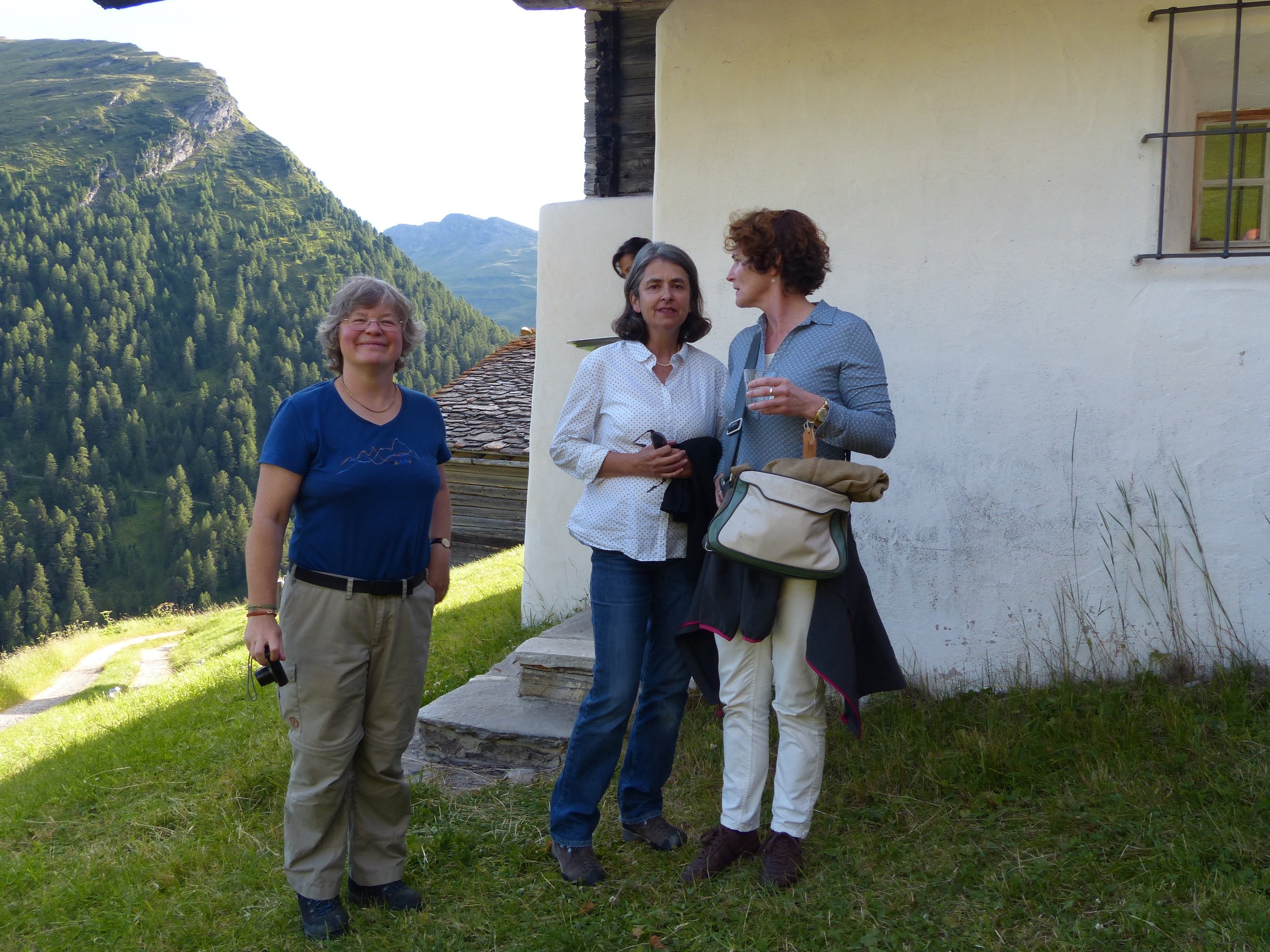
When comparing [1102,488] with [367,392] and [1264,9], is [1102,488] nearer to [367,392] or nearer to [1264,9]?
[1264,9]

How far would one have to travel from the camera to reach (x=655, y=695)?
2871 millimetres

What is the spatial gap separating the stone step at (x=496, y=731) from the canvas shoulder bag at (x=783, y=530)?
179cm

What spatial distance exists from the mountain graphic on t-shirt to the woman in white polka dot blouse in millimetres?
413

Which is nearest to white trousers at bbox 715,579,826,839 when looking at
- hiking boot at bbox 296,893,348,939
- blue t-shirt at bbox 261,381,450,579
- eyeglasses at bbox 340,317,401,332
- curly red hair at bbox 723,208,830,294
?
curly red hair at bbox 723,208,830,294

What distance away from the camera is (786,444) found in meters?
2.59

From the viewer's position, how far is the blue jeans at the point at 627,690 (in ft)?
8.86

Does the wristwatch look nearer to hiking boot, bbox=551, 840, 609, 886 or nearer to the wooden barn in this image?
hiking boot, bbox=551, 840, 609, 886

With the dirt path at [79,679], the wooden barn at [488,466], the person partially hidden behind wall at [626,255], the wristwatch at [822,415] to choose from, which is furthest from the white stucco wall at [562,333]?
the dirt path at [79,679]

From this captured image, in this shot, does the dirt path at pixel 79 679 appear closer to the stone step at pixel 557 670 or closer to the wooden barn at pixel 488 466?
the wooden barn at pixel 488 466

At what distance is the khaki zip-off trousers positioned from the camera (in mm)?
2555

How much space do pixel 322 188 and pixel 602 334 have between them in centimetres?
13229

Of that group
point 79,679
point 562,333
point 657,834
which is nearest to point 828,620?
point 657,834

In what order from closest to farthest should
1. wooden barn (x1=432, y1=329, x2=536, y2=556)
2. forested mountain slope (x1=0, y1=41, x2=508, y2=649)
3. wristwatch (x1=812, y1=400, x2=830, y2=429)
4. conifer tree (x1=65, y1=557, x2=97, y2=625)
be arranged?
wristwatch (x1=812, y1=400, x2=830, y2=429) < wooden barn (x1=432, y1=329, x2=536, y2=556) < conifer tree (x1=65, y1=557, x2=97, y2=625) < forested mountain slope (x1=0, y1=41, x2=508, y2=649)

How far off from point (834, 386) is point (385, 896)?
2021mm
